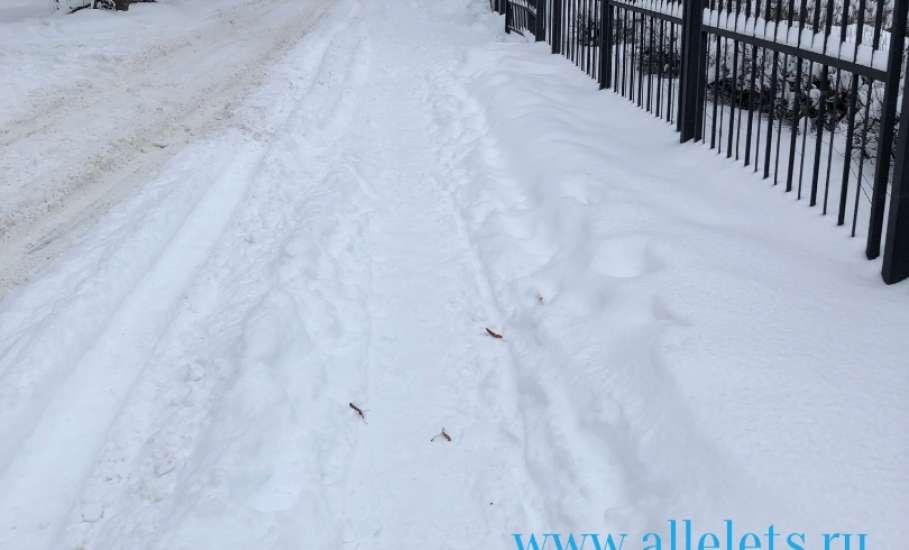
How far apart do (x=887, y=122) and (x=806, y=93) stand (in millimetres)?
1482

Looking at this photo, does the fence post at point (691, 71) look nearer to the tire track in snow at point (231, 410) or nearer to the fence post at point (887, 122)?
Answer: the fence post at point (887, 122)

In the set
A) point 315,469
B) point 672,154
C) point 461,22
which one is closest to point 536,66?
point 672,154

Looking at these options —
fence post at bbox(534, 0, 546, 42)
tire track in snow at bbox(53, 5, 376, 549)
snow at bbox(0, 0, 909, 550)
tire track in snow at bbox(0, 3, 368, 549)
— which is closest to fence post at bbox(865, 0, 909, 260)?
snow at bbox(0, 0, 909, 550)

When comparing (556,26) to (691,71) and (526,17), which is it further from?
(691,71)

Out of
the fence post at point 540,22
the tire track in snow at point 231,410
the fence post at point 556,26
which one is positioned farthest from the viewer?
the fence post at point 540,22

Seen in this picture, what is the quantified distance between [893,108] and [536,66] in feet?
23.6

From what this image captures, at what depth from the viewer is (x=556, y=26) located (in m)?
12.1

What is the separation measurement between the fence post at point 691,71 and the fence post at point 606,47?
240 cm

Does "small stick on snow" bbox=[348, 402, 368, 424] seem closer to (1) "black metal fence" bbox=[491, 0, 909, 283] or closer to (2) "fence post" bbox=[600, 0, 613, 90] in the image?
(1) "black metal fence" bbox=[491, 0, 909, 283]

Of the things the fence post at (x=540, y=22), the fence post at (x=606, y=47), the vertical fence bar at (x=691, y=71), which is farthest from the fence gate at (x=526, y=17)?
the vertical fence bar at (x=691, y=71)

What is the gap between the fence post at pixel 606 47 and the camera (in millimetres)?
9633

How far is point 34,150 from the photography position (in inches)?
311

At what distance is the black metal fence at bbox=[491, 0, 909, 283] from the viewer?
430 centimetres

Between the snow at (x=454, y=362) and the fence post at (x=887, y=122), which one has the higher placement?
the fence post at (x=887, y=122)
